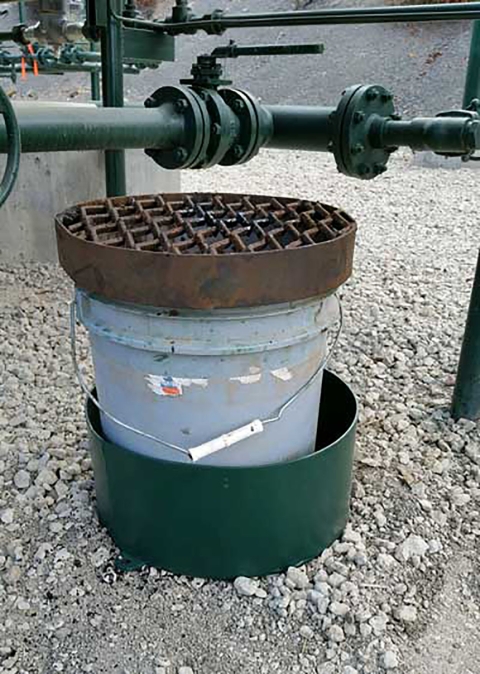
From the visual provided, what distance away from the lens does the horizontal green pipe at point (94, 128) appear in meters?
1.61

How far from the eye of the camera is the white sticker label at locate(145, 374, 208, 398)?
4.75ft

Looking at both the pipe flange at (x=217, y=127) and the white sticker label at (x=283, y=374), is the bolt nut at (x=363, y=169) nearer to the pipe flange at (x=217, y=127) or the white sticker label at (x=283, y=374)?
the pipe flange at (x=217, y=127)

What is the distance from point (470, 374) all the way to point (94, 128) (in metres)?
1.39

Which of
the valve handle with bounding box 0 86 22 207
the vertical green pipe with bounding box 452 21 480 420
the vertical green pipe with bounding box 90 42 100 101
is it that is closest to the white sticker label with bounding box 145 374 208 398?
the valve handle with bounding box 0 86 22 207

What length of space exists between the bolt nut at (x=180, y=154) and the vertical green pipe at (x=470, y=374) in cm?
99

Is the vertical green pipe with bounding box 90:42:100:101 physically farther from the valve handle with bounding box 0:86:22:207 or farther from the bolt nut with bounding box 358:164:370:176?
the valve handle with bounding box 0:86:22:207

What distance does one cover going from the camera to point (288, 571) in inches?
64.8

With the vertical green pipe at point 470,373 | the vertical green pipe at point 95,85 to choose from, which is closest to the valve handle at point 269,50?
the vertical green pipe at point 470,373

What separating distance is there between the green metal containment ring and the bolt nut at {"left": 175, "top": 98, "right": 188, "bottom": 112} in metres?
0.92

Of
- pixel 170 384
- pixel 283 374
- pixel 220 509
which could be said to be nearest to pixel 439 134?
pixel 283 374

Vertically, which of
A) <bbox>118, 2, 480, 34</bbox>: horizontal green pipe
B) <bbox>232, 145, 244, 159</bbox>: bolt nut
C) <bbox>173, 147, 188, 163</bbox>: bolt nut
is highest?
<bbox>118, 2, 480, 34</bbox>: horizontal green pipe

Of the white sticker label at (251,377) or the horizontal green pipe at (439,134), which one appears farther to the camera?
the horizontal green pipe at (439,134)

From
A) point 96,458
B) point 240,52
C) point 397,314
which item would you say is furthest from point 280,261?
point 397,314

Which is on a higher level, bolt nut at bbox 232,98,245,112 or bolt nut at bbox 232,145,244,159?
bolt nut at bbox 232,98,245,112
